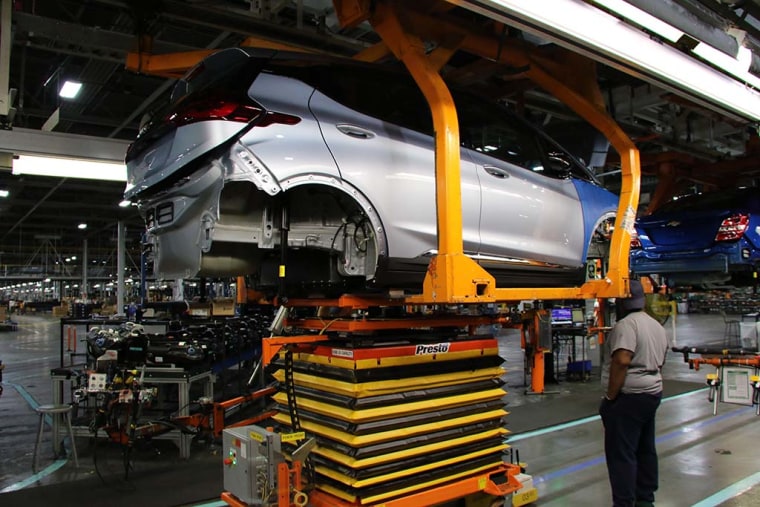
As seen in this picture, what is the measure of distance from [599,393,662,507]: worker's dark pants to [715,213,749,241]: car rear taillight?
3650 millimetres

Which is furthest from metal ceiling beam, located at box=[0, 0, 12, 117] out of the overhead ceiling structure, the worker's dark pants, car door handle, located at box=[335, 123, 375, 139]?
the worker's dark pants

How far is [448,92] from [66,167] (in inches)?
155

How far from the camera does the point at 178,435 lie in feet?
16.1

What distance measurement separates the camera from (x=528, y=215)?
11.0 ft

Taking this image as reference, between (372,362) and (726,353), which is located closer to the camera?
(372,362)

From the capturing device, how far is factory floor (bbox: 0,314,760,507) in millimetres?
3848

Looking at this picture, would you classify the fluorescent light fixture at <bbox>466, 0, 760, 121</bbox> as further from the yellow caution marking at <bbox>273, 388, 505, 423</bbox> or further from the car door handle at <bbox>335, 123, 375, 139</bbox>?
the yellow caution marking at <bbox>273, 388, 505, 423</bbox>

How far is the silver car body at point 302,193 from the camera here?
2461 millimetres

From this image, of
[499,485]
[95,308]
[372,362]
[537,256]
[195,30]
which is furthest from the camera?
[95,308]

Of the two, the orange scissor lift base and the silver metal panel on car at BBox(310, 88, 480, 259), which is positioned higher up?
the silver metal panel on car at BBox(310, 88, 480, 259)

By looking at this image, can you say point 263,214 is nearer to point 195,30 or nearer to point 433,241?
point 433,241

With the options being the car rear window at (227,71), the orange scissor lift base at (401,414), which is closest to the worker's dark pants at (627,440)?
the orange scissor lift base at (401,414)

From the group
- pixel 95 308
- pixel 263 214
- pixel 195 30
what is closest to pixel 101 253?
pixel 95 308

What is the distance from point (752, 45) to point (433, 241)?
250 centimetres
